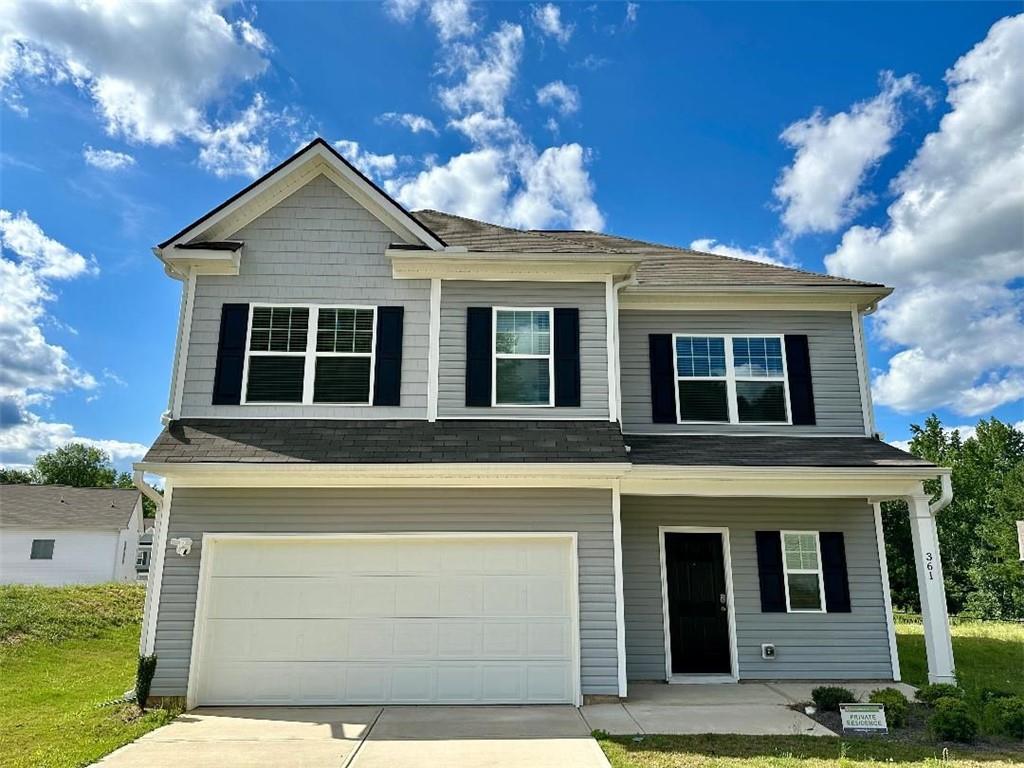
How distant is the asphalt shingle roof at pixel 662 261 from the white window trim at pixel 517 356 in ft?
2.75

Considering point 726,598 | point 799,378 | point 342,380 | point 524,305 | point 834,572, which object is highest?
point 524,305

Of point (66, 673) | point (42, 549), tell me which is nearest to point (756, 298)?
point (66, 673)

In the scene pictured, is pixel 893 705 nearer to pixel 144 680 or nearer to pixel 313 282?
pixel 144 680

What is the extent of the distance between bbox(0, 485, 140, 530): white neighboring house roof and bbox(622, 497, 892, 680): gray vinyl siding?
2694 centimetres

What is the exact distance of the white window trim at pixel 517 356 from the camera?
8.55 m

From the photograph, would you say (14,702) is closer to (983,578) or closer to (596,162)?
(596,162)

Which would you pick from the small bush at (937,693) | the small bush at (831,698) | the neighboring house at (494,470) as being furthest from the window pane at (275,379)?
the small bush at (937,693)

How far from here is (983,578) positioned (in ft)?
82.9

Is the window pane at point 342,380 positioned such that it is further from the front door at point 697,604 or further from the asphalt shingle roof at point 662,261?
the front door at point 697,604

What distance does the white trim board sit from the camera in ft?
29.6

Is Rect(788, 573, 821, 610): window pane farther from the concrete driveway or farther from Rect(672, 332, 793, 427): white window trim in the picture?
the concrete driveway

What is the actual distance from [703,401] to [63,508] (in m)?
29.8

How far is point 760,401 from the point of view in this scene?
32.7 feet

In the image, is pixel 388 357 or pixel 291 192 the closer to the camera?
pixel 388 357
